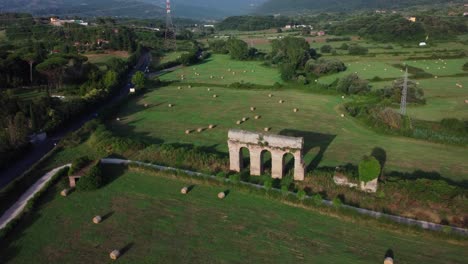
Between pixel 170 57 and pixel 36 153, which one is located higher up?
pixel 170 57

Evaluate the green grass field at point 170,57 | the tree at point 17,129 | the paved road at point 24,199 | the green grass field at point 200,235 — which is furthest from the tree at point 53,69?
the green grass field at point 200,235

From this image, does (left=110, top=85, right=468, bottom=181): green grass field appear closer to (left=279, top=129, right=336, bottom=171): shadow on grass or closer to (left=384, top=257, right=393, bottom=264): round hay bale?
(left=279, top=129, right=336, bottom=171): shadow on grass

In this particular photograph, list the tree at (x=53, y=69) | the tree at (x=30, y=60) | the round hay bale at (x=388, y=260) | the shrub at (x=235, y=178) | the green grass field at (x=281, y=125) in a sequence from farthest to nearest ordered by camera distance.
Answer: the tree at (x=30, y=60) < the tree at (x=53, y=69) < the green grass field at (x=281, y=125) < the shrub at (x=235, y=178) < the round hay bale at (x=388, y=260)

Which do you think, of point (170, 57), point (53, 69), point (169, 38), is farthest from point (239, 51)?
point (53, 69)

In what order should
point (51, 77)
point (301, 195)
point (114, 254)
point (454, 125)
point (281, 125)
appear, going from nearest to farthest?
1. point (114, 254)
2. point (301, 195)
3. point (454, 125)
4. point (281, 125)
5. point (51, 77)

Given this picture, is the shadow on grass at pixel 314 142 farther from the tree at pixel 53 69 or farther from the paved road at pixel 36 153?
the tree at pixel 53 69

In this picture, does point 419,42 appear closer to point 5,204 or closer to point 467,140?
point 467,140

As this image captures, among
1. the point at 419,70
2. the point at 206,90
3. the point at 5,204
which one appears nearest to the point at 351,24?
the point at 419,70

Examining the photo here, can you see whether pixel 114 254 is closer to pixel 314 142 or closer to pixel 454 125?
pixel 314 142
